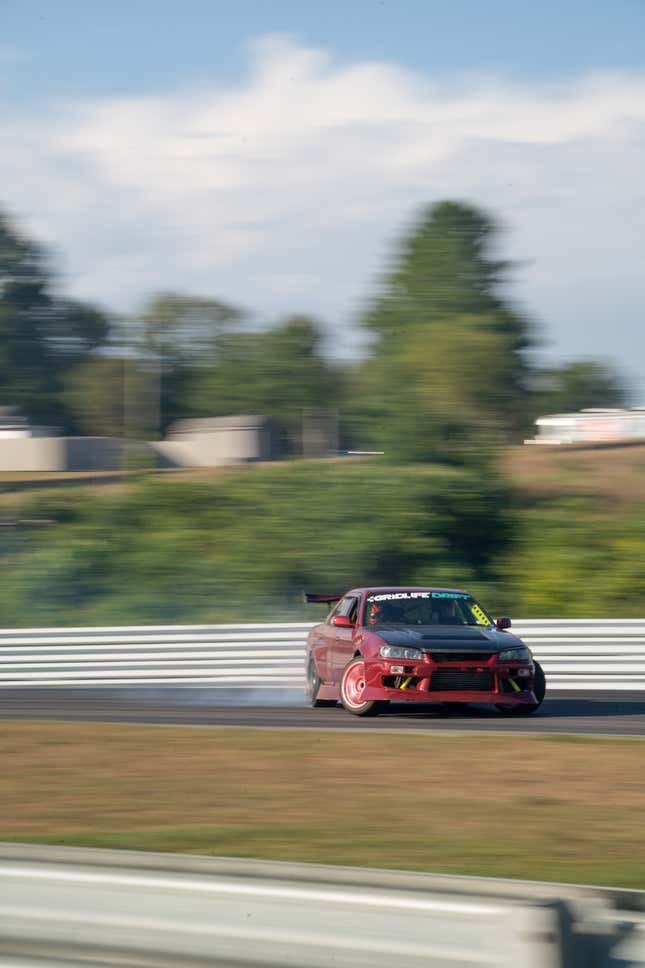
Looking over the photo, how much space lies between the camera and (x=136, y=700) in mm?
15680

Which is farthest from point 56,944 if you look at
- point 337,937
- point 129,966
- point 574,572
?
point 574,572

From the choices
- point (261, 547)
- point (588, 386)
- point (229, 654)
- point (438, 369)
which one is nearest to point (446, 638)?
point (229, 654)

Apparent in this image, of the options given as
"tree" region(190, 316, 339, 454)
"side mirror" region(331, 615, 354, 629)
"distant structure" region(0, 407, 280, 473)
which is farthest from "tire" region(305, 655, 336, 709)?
"distant structure" region(0, 407, 280, 473)

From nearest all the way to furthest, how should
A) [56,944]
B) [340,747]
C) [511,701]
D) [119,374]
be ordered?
[56,944] → [340,747] → [511,701] → [119,374]

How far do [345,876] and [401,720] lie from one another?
8675 mm

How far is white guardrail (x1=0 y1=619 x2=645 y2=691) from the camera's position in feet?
52.0

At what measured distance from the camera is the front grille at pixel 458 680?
1201 centimetres

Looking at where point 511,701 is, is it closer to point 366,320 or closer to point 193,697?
point 193,697

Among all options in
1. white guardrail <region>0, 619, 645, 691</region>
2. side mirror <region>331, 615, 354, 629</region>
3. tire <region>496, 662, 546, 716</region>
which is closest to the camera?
tire <region>496, 662, 546, 716</region>

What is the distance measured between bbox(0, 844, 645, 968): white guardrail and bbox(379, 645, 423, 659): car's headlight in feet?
26.2

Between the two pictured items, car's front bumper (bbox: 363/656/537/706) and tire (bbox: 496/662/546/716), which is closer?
car's front bumper (bbox: 363/656/537/706)

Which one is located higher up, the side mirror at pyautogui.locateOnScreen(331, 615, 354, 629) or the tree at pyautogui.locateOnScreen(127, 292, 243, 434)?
the tree at pyautogui.locateOnScreen(127, 292, 243, 434)

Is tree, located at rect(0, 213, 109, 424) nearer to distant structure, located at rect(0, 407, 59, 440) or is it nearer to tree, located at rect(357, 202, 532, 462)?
distant structure, located at rect(0, 407, 59, 440)

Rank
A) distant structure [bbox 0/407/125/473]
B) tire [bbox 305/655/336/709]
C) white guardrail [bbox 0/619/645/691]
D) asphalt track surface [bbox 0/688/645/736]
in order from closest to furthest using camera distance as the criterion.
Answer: asphalt track surface [bbox 0/688/645/736], tire [bbox 305/655/336/709], white guardrail [bbox 0/619/645/691], distant structure [bbox 0/407/125/473]
